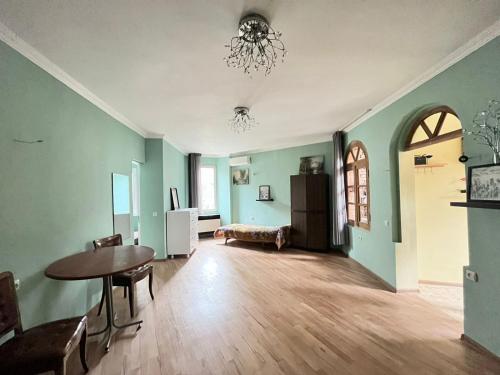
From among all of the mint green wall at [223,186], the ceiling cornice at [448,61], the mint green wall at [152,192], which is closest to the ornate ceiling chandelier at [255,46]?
the ceiling cornice at [448,61]

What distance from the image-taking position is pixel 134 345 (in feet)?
7.32

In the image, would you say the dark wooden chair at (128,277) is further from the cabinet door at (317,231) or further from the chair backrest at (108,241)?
the cabinet door at (317,231)

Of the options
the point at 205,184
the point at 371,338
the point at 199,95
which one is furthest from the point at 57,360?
the point at 205,184

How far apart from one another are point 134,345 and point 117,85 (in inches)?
110

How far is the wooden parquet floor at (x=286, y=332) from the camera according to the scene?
6.28 feet

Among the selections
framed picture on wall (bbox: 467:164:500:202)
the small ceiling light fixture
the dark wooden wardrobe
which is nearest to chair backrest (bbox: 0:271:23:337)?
the small ceiling light fixture

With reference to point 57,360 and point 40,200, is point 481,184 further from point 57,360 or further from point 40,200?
point 40,200

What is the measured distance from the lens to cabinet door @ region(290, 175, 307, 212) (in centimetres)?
562

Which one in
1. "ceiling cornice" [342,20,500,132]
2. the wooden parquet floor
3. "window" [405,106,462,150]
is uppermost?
"ceiling cornice" [342,20,500,132]

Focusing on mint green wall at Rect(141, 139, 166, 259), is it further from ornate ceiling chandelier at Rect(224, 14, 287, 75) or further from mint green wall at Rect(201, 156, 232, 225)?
ornate ceiling chandelier at Rect(224, 14, 287, 75)

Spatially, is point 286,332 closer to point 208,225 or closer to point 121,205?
point 121,205

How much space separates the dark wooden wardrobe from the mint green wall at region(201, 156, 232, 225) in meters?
2.73

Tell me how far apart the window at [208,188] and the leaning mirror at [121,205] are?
3920 mm

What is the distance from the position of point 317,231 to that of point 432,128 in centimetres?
320
